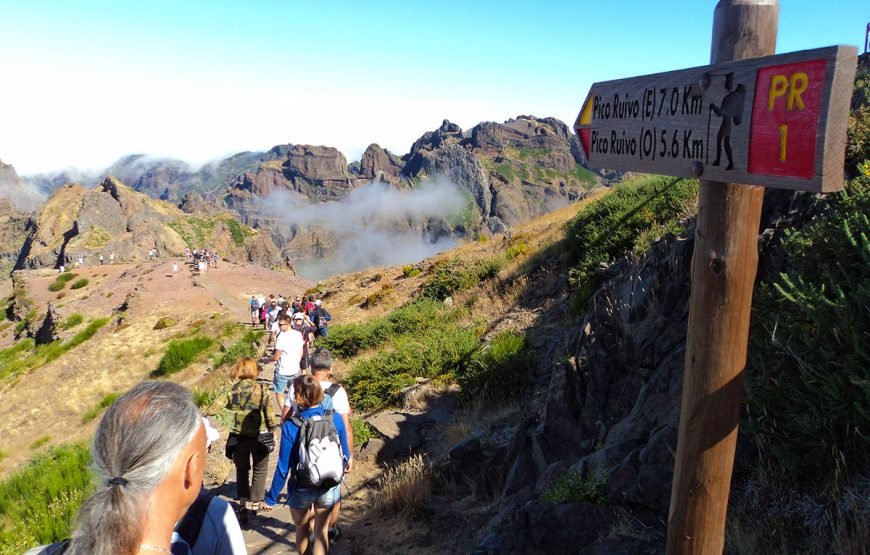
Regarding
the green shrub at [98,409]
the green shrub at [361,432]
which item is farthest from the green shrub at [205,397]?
the green shrub at [98,409]

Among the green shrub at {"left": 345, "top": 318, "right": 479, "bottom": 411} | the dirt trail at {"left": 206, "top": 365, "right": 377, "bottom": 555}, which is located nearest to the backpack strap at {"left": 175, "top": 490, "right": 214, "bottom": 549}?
the dirt trail at {"left": 206, "top": 365, "right": 377, "bottom": 555}

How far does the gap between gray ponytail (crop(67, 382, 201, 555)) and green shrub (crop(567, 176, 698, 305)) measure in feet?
24.1

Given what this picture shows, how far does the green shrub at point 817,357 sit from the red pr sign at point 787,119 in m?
1.59

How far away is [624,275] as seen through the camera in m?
6.24

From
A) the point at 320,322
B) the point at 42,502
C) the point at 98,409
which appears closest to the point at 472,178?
the point at 98,409

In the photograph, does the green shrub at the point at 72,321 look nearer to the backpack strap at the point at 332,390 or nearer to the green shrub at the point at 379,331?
the green shrub at the point at 379,331

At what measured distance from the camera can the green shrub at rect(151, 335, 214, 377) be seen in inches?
809

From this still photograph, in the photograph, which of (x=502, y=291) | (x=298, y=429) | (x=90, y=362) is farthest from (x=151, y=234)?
(x=298, y=429)

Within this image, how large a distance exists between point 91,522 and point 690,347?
2.13 m

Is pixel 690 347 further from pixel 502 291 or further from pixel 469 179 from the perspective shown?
pixel 469 179

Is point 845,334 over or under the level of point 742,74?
under

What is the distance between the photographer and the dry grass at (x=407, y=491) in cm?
604

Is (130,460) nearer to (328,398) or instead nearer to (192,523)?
(192,523)

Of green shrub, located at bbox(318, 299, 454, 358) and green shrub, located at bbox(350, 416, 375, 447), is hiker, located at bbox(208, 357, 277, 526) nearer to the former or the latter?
green shrub, located at bbox(350, 416, 375, 447)
